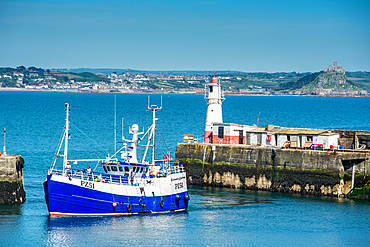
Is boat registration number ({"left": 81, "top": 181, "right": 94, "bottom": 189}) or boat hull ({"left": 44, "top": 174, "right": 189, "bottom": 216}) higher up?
boat registration number ({"left": 81, "top": 181, "right": 94, "bottom": 189})

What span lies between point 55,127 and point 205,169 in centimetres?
→ 5410

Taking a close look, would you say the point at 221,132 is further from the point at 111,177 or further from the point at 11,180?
the point at 11,180

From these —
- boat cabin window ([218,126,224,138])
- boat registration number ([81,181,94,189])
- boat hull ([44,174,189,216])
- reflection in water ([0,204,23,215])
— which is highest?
boat cabin window ([218,126,224,138])

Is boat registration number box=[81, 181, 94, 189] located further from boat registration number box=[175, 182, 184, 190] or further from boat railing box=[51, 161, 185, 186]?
boat registration number box=[175, 182, 184, 190]

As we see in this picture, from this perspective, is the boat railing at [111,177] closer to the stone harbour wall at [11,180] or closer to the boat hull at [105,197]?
the boat hull at [105,197]

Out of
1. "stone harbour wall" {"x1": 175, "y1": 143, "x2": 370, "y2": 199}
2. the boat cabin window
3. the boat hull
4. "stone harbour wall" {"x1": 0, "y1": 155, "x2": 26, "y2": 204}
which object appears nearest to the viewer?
the boat hull

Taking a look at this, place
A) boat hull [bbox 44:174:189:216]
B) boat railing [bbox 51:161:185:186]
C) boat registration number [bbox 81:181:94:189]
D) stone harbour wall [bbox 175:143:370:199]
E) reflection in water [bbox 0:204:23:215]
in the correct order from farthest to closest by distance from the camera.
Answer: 1. stone harbour wall [bbox 175:143:370:199]
2. reflection in water [bbox 0:204:23:215]
3. boat railing [bbox 51:161:185:186]
4. boat registration number [bbox 81:181:94:189]
5. boat hull [bbox 44:174:189:216]

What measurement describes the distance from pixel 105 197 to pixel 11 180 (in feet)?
24.0

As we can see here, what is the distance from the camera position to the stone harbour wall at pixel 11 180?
38531 mm

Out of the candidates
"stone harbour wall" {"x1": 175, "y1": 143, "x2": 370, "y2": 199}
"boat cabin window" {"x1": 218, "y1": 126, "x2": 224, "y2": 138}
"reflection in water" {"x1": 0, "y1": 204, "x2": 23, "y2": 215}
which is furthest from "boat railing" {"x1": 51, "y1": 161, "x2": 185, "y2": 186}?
"boat cabin window" {"x1": 218, "y1": 126, "x2": 224, "y2": 138}

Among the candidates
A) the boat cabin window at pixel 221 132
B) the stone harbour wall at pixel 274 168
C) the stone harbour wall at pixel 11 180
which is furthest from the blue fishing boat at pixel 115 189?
the boat cabin window at pixel 221 132

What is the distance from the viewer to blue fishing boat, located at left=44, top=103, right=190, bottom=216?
35688 millimetres

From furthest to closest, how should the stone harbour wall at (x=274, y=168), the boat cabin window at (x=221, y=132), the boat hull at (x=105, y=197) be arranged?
the boat cabin window at (x=221, y=132) < the stone harbour wall at (x=274, y=168) < the boat hull at (x=105, y=197)

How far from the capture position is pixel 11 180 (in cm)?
3875
